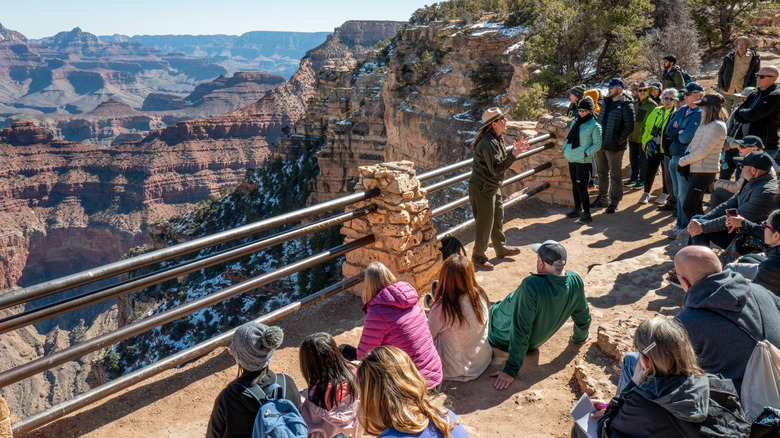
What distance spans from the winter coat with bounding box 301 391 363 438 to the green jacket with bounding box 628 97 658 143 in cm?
678

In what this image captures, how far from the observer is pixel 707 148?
5.34 m

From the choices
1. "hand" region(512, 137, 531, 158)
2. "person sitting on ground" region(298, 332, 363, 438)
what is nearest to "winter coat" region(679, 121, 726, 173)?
"hand" region(512, 137, 531, 158)

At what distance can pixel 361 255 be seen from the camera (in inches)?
189

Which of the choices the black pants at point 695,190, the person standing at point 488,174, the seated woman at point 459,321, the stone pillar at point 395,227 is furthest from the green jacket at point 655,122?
the seated woman at point 459,321

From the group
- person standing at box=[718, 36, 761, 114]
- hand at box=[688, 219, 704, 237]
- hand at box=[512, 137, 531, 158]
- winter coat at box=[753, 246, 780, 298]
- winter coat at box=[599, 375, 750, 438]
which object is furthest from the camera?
person standing at box=[718, 36, 761, 114]

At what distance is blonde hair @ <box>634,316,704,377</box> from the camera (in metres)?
2.17

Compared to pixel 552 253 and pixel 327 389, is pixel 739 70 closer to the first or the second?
pixel 552 253

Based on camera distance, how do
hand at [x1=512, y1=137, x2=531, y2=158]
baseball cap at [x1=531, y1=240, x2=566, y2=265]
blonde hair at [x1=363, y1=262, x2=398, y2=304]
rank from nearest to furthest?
blonde hair at [x1=363, y1=262, x2=398, y2=304]
baseball cap at [x1=531, y1=240, x2=566, y2=265]
hand at [x1=512, y1=137, x2=531, y2=158]

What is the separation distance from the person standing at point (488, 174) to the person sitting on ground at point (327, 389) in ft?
9.41

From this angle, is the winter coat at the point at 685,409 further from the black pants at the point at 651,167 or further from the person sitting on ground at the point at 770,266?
the black pants at the point at 651,167

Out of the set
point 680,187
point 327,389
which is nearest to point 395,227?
point 327,389

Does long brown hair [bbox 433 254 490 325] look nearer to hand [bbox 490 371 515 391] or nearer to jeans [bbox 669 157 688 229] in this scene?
hand [bbox 490 371 515 391]

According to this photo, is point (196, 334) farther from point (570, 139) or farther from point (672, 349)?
point (672, 349)

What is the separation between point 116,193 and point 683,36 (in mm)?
89687
